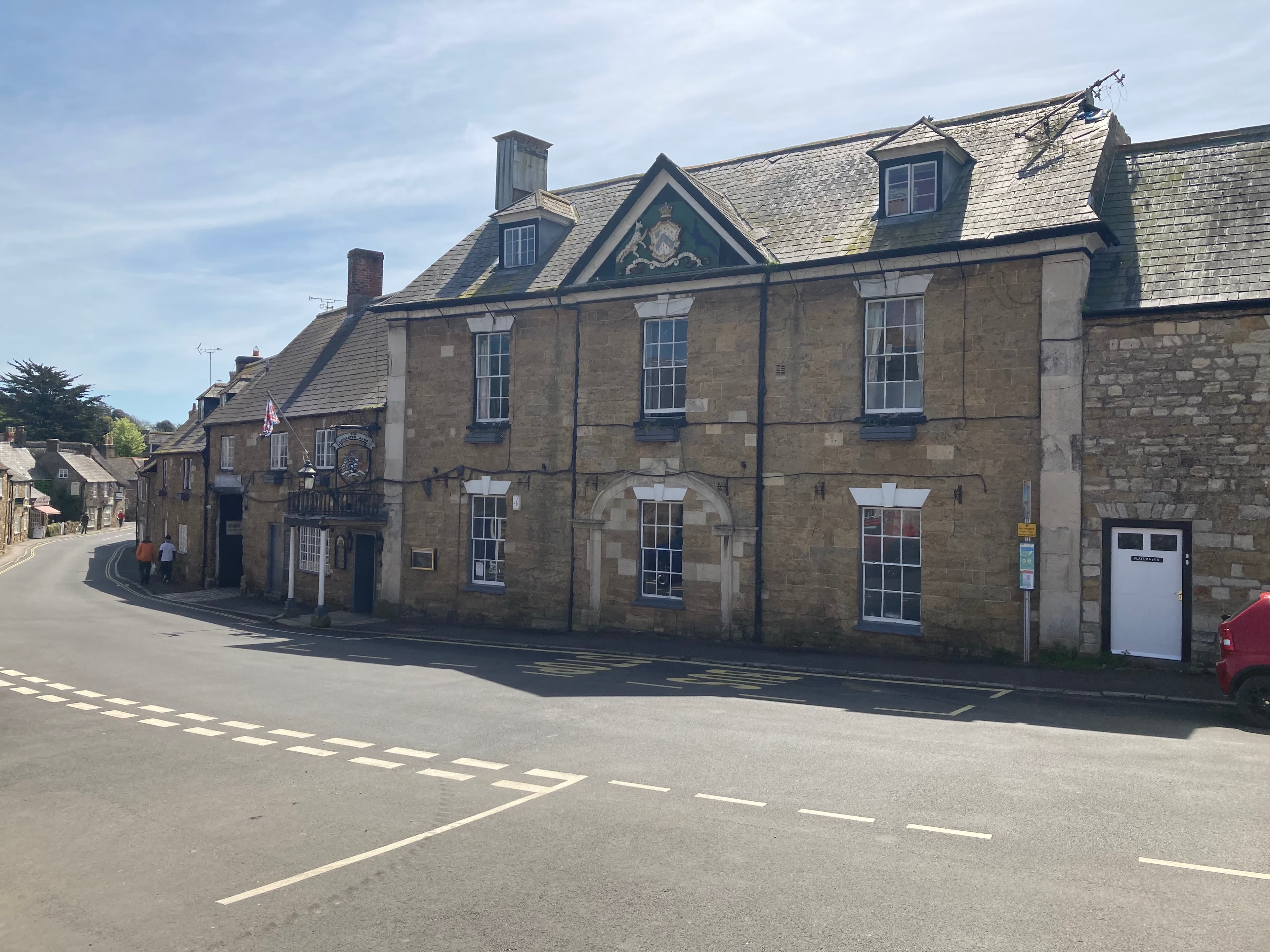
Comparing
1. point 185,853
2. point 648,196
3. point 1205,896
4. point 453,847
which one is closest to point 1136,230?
point 648,196

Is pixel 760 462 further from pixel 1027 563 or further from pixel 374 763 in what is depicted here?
pixel 374 763

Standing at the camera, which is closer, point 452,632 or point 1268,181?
point 1268,181

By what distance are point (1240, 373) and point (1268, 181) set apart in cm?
404

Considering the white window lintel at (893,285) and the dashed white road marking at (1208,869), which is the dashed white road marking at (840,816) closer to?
the dashed white road marking at (1208,869)

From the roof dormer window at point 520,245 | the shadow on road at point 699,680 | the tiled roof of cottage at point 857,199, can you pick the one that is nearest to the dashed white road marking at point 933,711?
the shadow on road at point 699,680

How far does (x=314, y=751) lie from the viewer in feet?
34.6

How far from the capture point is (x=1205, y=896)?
6.27 metres

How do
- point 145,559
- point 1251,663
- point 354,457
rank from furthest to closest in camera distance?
point 145,559, point 354,457, point 1251,663

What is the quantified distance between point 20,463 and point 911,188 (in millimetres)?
72164

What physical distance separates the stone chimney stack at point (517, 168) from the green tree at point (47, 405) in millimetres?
73273

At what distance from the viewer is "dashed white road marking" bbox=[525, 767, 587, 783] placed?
9.26 meters

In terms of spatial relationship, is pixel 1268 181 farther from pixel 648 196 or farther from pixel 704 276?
pixel 648 196

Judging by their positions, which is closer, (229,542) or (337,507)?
(337,507)

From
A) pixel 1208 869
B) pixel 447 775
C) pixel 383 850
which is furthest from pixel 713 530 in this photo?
pixel 1208 869
